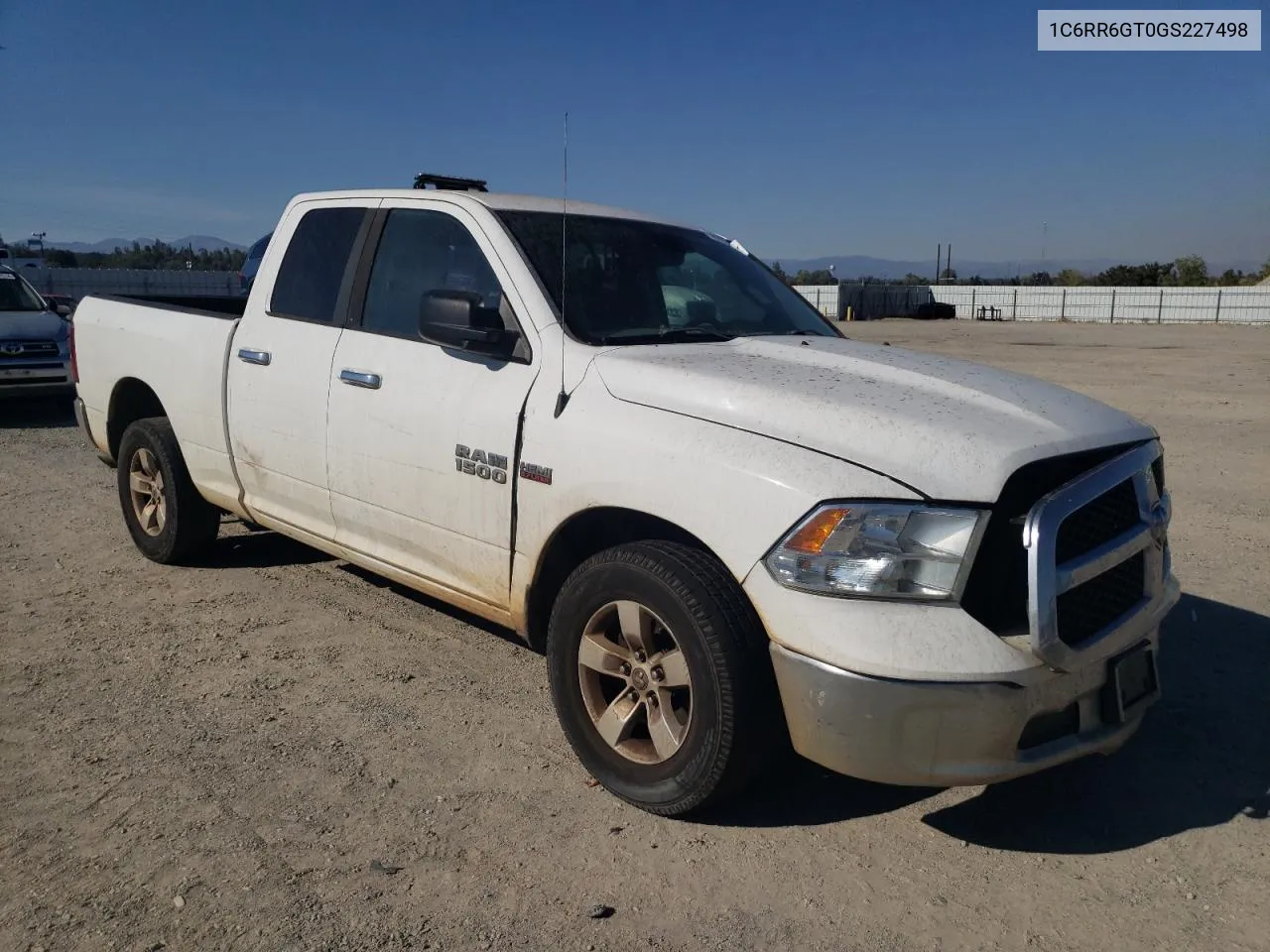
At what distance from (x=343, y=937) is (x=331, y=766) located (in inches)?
38.7

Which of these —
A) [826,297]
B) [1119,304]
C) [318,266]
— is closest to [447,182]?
[318,266]

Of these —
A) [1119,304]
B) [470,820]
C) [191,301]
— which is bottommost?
[470,820]

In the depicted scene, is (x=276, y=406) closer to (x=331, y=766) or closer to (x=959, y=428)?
(x=331, y=766)

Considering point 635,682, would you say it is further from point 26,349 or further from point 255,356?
point 26,349

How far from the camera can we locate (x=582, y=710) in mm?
3418

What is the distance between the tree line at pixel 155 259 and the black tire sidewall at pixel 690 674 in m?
74.1

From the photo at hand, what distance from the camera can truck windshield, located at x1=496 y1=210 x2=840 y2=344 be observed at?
3.90 m

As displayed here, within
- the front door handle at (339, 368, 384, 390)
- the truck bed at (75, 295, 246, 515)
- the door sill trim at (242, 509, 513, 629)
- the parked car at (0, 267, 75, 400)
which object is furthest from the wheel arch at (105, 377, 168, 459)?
the parked car at (0, 267, 75, 400)

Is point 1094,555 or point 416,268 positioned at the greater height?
point 416,268

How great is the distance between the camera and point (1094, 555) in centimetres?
291

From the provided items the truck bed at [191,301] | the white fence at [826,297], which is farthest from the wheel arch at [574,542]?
the white fence at [826,297]

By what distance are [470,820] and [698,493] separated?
1260mm

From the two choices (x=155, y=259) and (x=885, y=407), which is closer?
(x=885, y=407)

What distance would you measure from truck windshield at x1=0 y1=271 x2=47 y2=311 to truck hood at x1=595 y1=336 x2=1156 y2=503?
1194cm
